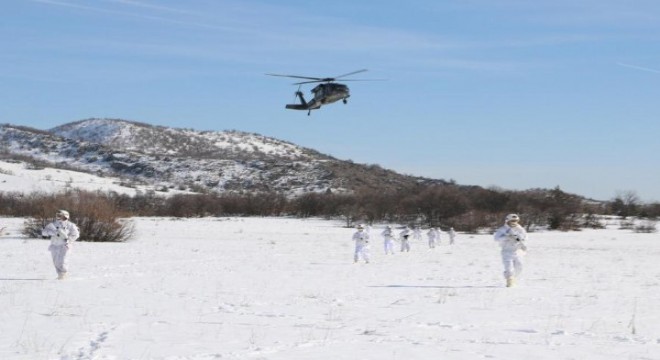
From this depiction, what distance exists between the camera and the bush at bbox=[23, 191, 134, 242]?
1763 inches

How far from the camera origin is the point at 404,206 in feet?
296

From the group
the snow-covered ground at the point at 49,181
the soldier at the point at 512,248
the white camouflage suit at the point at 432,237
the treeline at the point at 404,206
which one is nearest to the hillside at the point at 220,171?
the snow-covered ground at the point at 49,181

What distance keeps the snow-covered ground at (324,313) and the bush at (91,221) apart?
1919 cm

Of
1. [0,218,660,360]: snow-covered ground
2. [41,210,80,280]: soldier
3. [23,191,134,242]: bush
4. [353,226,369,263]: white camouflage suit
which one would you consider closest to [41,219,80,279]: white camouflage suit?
[41,210,80,280]: soldier

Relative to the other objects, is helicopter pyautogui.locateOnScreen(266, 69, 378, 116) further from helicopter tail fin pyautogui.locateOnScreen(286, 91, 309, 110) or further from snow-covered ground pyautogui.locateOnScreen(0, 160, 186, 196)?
snow-covered ground pyautogui.locateOnScreen(0, 160, 186, 196)

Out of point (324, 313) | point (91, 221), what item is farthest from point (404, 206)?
point (324, 313)

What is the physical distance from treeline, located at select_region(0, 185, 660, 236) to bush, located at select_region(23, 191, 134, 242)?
21cm

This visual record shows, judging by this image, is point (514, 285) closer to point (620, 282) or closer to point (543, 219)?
point (620, 282)

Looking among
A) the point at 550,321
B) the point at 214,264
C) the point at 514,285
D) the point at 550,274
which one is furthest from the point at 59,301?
the point at 550,274

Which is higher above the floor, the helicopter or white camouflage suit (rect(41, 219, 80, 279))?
the helicopter

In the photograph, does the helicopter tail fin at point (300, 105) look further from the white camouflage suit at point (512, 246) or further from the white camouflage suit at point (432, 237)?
the white camouflage suit at point (512, 246)

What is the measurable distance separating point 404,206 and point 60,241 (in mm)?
71705

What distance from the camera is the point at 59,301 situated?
15.1 metres

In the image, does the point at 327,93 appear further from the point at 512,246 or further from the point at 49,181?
the point at 49,181
